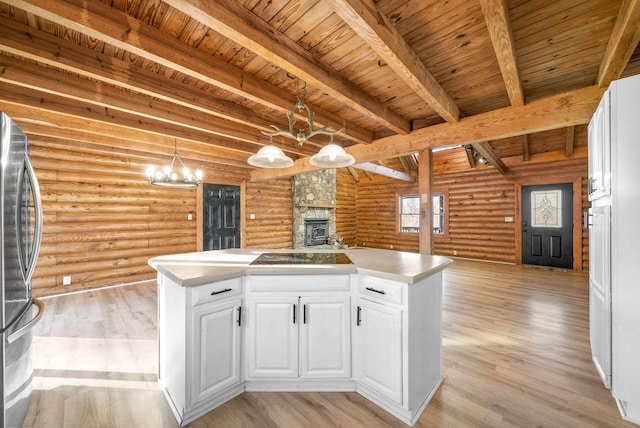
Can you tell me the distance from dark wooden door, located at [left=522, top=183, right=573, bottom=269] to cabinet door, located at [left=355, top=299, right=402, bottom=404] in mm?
6605

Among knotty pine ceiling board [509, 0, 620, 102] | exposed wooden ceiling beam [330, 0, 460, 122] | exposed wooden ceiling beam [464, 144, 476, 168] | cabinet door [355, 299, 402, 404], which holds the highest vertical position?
exposed wooden ceiling beam [464, 144, 476, 168]

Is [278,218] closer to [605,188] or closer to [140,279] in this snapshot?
[140,279]

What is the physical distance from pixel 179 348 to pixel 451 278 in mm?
5012

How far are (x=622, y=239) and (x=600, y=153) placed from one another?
65 cm

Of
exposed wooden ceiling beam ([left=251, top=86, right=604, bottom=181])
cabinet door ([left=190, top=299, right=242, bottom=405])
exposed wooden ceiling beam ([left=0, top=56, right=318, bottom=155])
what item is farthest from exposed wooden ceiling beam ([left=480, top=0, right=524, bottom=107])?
exposed wooden ceiling beam ([left=0, top=56, right=318, bottom=155])

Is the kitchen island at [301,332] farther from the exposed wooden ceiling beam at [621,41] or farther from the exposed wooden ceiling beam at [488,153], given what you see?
the exposed wooden ceiling beam at [488,153]

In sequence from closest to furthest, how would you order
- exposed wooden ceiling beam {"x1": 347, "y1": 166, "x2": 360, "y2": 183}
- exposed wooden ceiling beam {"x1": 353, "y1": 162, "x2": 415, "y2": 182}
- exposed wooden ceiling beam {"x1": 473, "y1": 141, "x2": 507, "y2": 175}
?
exposed wooden ceiling beam {"x1": 473, "y1": 141, "x2": 507, "y2": 175}
exposed wooden ceiling beam {"x1": 353, "y1": 162, "x2": 415, "y2": 182}
exposed wooden ceiling beam {"x1": 347, "y1": 166, "x2": 360, "y2": 183}

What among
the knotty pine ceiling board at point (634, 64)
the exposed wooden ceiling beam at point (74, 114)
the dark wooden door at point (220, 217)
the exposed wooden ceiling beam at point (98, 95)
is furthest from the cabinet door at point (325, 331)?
the dark wooden door at point (220, 217)

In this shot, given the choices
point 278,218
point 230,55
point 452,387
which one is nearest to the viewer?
point 452,387

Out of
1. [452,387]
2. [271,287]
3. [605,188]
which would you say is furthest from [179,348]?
[605,188]

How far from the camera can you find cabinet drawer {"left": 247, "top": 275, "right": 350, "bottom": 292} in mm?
1912

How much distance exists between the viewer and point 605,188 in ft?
6.09

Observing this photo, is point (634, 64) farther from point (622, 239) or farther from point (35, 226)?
point (35, 226)

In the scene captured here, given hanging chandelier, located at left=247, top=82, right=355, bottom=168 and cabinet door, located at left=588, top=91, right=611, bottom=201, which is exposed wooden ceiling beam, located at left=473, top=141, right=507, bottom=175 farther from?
hanging chandelier, located at left=247, top=82, right=355, bottom=168
